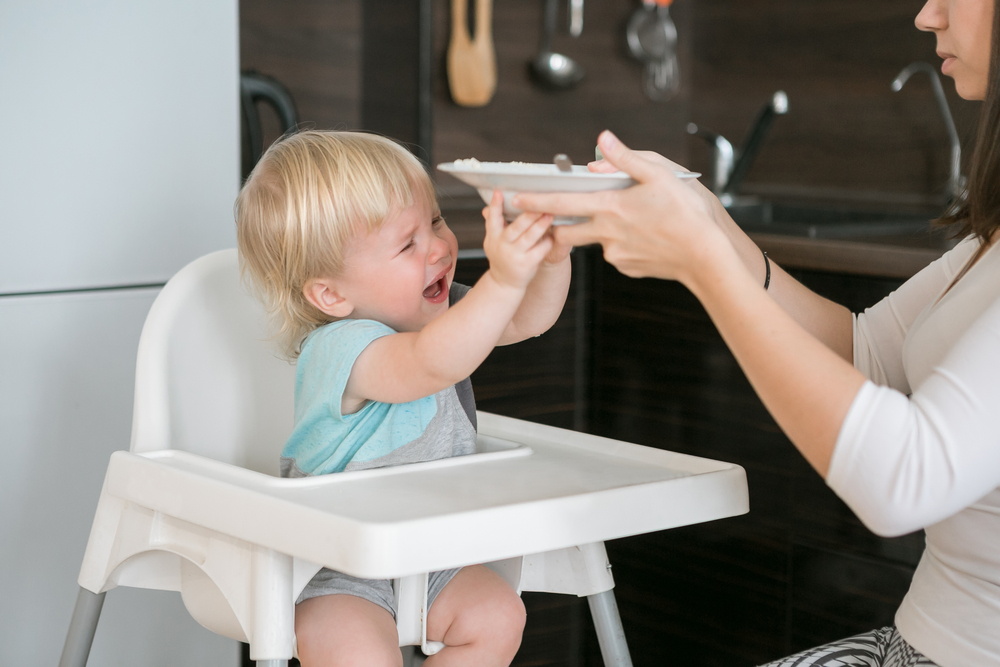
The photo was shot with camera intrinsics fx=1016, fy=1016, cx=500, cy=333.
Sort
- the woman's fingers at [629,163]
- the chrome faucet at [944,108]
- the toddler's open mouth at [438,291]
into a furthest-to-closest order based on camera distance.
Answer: the chrome faucet at [944,108] < the toddler's open mouth at [438,291] < the woman's fingers at [629,163]

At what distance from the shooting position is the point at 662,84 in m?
2.60

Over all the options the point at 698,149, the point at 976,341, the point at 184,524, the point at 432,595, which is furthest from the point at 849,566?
the point at 698,149

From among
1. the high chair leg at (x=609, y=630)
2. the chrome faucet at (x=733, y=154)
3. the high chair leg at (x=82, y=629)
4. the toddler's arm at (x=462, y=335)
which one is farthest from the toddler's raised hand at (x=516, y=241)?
the chrome faucet at (x=733, y=154)

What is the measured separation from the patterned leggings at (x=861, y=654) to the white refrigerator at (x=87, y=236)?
86 cm

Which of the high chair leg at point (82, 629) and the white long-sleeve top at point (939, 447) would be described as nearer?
the white long-sleeve top at point (939, 447)

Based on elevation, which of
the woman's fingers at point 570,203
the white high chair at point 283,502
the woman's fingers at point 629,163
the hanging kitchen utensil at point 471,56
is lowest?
the white high chair at point 283,502

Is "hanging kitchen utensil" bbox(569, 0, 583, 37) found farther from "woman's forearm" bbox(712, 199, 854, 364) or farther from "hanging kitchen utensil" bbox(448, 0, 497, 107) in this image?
"woman's forearm" bbox(712, 199, 854, 364)

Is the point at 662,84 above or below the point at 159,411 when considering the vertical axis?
above

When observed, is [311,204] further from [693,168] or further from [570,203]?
[693,168]

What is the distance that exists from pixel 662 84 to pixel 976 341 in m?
2.00

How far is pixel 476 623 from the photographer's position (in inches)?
39.7

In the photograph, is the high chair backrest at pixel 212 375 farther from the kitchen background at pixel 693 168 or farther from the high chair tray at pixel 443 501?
the kitchen background at pixel 693 168

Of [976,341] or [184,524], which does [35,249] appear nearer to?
[184,524]

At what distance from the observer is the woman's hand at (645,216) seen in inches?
30.9
